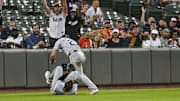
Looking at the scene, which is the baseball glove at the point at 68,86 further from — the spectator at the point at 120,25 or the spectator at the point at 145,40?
the spectator at the point at 120,25

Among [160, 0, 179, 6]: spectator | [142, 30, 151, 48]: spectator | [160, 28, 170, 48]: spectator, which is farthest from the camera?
[160, 0, 179, 6]: spectator

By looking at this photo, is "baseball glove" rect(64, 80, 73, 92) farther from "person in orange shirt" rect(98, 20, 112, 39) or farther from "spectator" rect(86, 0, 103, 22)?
"spectator" rect(86, 0, 103, 22)

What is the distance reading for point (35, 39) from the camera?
51.1 feet

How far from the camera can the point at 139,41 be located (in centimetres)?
1708

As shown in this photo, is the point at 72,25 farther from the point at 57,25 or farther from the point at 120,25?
the point at 120,25

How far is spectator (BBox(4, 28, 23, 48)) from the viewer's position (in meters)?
15.6

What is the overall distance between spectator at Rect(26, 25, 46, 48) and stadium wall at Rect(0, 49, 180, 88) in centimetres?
23

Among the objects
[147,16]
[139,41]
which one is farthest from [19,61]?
[147,16]

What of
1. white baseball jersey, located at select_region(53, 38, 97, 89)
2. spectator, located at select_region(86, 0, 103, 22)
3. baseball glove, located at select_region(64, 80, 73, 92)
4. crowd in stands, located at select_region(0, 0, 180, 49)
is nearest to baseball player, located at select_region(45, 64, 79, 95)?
baseball glove, located at select_region(64, 80, 73, 92)

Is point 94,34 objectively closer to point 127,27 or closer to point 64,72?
point 127,27

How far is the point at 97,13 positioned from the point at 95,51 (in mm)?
2967

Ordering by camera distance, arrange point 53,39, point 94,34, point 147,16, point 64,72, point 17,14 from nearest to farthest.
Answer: point 64,72 < point 53,39 < point 94,34 < point 17,14 < point 147,16

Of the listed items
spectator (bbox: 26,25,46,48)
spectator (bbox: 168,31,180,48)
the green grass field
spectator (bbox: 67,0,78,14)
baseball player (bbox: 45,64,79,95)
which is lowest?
the green grass field

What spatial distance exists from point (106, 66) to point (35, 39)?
8.28 feet
